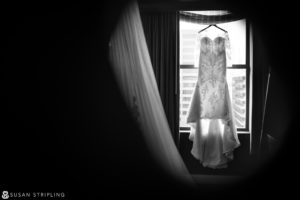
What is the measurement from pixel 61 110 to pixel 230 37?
206 centimetres

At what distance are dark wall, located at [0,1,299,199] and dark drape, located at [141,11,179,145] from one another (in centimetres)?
142

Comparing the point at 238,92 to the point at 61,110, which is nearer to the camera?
the point at 61,110

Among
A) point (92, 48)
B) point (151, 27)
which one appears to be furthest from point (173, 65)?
point (92, 48)

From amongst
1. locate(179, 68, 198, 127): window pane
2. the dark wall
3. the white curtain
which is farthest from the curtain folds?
the dark wall

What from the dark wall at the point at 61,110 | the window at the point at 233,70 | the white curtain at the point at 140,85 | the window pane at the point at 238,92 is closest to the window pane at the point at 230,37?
the window at the point at 233,70

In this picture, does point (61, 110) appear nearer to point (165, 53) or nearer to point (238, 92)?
point (165, 53)

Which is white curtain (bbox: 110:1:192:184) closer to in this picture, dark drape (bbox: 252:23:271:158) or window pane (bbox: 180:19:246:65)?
window pane (bbox: 180:19:246:65)

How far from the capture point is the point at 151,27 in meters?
2.38

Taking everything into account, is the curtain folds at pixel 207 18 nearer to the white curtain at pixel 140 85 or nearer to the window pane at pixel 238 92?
the window pane at pixel 238 92

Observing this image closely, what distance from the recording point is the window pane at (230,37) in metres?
2.42

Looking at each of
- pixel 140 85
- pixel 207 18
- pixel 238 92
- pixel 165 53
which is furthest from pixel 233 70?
pixel 140 85

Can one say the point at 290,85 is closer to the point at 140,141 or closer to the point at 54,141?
the point at 140,141

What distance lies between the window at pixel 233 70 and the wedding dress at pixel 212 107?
0.51ft

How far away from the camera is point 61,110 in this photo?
0.94 m
